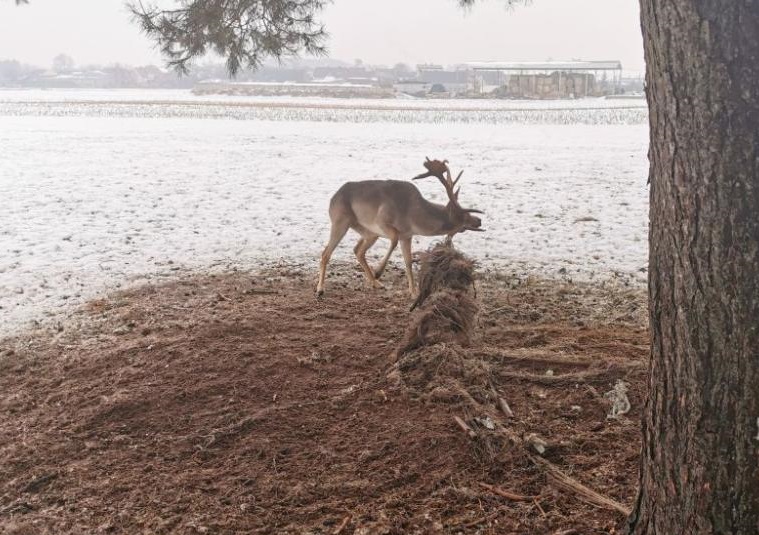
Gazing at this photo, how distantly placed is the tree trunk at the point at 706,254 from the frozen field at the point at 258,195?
499 centimetres

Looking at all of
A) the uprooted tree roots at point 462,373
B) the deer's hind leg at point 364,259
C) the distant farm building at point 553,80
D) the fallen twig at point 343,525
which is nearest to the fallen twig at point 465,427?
the uprooted tree roots at point 462,373

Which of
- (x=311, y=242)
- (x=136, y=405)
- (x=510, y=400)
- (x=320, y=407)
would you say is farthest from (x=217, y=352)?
(x=311, y=242)

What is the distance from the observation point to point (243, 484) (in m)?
3.23

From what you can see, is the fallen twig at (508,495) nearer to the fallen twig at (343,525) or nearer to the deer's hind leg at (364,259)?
the fallen twig at (343,525)

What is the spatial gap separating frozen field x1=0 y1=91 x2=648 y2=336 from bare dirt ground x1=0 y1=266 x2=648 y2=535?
1.73 metres

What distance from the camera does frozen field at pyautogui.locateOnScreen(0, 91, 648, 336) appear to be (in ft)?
25.7

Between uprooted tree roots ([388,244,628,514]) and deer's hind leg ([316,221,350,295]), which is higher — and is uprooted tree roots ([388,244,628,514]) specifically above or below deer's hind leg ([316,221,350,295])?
below

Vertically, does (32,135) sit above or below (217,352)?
above

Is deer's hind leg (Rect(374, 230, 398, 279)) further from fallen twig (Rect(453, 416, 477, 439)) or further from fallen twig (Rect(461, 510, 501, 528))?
fallen twig (Rect(461, 510, 501, 528))

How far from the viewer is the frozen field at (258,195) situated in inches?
308

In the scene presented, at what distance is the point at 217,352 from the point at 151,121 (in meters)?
27.4

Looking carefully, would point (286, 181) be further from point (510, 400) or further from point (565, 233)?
point (510, 400)

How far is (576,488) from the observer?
120 inches

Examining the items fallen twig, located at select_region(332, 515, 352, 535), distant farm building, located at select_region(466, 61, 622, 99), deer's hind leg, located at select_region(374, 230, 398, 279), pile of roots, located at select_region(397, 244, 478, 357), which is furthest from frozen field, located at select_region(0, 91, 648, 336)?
distant farm building, located at select_region(466, 61, 622, 99)
